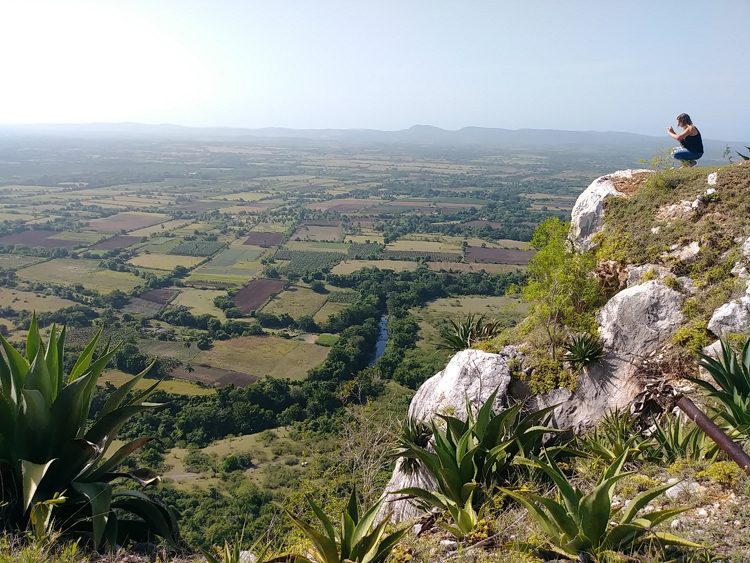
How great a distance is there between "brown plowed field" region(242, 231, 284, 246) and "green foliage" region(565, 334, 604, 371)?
65.5m

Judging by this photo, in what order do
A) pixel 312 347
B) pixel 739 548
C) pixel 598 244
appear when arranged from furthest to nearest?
pixel 312 347, pixel 598 244, pixel 739 548

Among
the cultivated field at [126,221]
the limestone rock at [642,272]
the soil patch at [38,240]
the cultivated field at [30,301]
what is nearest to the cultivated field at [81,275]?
the cultivated field at [30,301]

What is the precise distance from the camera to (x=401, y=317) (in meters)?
44.0

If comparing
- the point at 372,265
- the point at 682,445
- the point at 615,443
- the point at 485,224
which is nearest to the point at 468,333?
the point at 615,443

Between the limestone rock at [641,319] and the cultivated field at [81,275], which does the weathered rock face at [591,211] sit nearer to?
the limestone rock at [641,319]

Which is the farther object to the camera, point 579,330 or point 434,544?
point 579,330

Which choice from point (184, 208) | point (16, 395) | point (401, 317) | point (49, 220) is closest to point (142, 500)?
point (16, 395)

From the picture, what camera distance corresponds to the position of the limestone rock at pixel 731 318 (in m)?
6.78

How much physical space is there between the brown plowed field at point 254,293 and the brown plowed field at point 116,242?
27126 millimetres

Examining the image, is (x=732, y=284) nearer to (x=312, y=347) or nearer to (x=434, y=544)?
(x=434, y=544)

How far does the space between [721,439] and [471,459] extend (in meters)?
2.25

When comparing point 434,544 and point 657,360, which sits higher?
point 657,360

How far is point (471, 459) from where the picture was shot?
5.03 metres

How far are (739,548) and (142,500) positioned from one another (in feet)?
15.8
